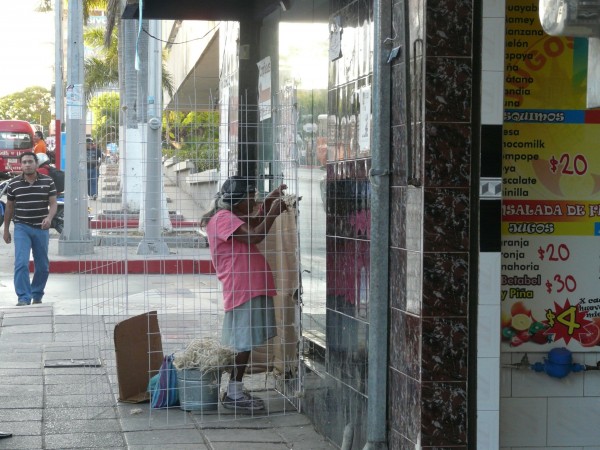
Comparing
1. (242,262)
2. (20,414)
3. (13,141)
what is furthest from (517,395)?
(13,141)

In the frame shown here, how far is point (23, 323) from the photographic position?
36.3 ft

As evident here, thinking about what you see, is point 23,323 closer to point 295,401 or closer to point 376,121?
point 295,401

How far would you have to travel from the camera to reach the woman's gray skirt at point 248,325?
22.8 feet

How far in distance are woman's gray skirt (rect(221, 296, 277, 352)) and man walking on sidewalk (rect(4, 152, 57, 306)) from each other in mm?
5872

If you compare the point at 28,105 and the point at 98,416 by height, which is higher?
the point at 28,105

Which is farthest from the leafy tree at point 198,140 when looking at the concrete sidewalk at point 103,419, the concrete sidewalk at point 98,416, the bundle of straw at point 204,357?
the concrete sidewalk at point 103,419

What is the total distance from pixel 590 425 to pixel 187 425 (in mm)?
2815

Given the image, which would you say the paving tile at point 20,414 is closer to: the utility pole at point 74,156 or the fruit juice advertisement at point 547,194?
the fruit juice advertisement at point 547,194

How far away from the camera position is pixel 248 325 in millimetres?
6934

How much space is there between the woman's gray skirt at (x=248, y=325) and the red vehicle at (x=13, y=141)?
37.9 m

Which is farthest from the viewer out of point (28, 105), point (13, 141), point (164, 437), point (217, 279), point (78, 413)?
point (28, 105)

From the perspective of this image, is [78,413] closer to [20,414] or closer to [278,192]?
[20,414]

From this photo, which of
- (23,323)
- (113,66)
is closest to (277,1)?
(23,323)

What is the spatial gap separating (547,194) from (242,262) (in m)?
2.53
